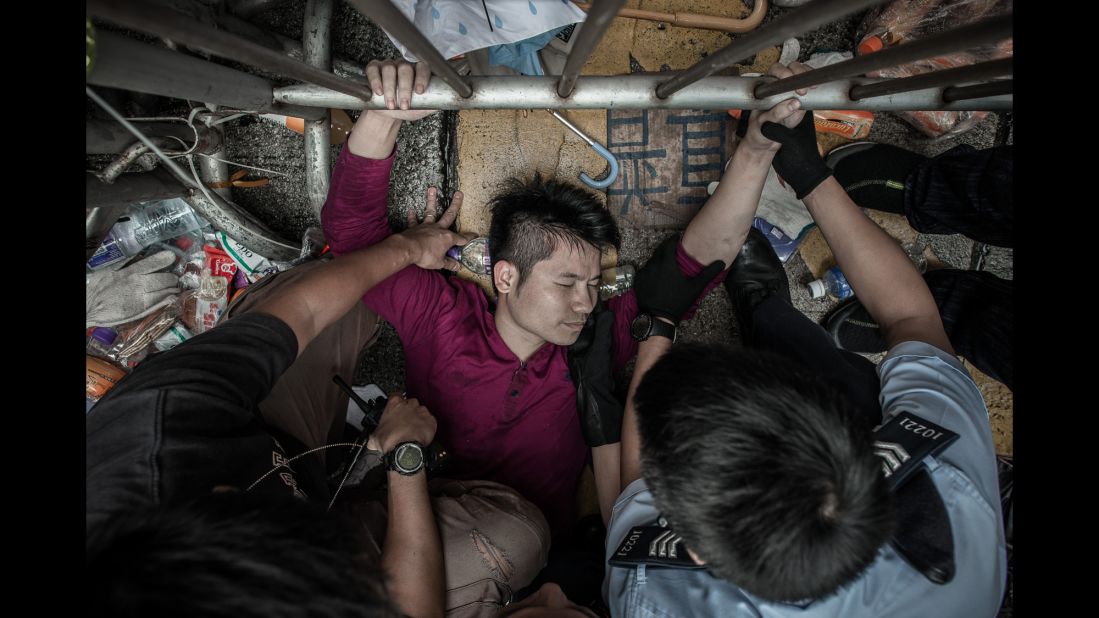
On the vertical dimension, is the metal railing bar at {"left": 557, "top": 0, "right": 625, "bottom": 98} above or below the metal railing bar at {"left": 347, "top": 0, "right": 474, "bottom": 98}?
above

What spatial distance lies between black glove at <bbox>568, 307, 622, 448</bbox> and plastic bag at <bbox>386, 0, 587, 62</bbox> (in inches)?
48.6

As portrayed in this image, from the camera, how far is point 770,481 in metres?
1.09

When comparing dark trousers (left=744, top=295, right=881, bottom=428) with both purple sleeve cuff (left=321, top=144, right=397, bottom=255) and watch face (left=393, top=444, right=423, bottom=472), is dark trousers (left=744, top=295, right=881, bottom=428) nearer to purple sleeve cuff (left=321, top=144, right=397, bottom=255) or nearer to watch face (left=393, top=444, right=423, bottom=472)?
watch face (left=393, top=444, right=423, bottom=472)

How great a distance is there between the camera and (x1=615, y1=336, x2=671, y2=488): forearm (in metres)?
1.93

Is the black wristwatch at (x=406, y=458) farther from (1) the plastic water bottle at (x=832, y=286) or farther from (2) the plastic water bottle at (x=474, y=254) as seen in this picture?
(1) the plastic water bottle at (x=832, y=286)

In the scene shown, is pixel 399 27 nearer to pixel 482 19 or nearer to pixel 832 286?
pixel 482 19

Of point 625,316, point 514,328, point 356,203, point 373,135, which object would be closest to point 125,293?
point 356,203

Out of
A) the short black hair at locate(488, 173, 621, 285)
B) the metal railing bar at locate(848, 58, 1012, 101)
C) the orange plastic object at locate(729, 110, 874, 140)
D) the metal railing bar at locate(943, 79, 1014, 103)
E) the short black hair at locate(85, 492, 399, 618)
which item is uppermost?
the orange plastic object at locate(729, 110, 874, 140)

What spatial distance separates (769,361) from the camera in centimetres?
132

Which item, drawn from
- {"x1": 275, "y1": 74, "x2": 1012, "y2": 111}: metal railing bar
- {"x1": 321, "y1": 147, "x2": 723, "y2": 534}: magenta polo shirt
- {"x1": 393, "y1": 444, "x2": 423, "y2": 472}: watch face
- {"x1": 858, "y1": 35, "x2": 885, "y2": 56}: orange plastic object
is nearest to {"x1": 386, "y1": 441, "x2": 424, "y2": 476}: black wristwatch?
{"x1": 393, "y1": 444, "x2": 423, "y2": 472}: watch face

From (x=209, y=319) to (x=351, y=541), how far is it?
2.16 m

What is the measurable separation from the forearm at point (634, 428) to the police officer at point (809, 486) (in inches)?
6.5

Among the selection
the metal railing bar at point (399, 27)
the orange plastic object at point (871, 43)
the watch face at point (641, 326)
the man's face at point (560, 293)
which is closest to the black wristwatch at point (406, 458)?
the man's face at point (560, 293)

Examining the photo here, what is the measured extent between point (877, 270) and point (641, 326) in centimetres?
94
